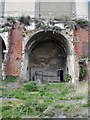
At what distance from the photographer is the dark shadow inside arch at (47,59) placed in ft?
135

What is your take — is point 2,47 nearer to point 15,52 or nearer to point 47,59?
point 15,52

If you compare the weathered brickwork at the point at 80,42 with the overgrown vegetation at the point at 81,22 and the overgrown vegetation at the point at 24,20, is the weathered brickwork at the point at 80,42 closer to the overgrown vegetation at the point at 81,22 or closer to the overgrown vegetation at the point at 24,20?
the overgrown vegetation at the point at 81,22

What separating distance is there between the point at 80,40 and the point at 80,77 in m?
4.91

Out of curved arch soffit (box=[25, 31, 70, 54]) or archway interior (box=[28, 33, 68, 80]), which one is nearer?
curved arch soffit (box=[25, 31, 70, 54])

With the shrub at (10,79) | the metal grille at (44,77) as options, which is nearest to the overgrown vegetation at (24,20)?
the metal grille at (44,77)

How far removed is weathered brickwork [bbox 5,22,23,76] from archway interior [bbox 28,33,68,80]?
2.68 meters

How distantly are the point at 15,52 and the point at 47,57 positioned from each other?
5333 millimetres

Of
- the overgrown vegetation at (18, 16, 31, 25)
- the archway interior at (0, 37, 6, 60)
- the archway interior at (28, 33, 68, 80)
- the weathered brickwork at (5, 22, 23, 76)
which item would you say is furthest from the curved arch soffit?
Result: the archway interior at (0, 37, 6, 60)

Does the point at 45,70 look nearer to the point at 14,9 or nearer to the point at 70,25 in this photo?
the point at 70,25

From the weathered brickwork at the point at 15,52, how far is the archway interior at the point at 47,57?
105 inches

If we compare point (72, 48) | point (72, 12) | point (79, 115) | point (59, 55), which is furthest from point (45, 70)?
point (79, 115)

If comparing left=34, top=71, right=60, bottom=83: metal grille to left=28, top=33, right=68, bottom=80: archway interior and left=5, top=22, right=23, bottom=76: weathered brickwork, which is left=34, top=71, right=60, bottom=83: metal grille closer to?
left=28, top=33, right=68, bottom=80: archway interior

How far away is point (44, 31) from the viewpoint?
38188mm

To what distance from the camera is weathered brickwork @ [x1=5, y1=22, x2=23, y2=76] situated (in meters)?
37.4
